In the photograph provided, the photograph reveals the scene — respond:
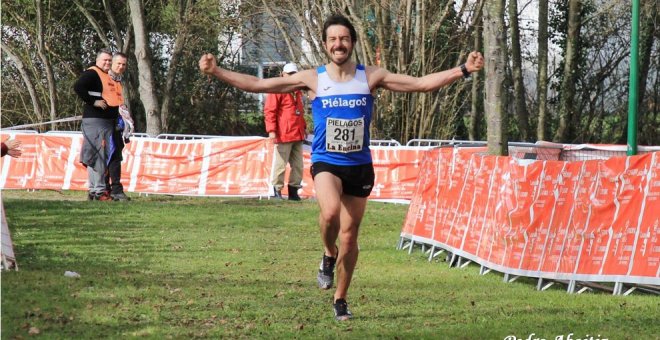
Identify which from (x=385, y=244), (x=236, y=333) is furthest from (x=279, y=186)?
(x=236, y=333)

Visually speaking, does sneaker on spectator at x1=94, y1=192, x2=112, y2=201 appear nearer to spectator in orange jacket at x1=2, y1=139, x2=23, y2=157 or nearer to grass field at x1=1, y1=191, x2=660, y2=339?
grass field at x1=1, y1=191, x2=660, y2=339

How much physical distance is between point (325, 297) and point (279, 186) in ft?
36.9

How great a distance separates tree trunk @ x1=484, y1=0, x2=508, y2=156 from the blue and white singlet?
5.32 metres

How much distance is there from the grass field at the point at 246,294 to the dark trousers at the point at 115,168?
2874 mm

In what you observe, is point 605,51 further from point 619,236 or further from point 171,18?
point 619,236

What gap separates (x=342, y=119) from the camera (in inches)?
390

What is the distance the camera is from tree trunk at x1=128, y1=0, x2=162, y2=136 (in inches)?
1238

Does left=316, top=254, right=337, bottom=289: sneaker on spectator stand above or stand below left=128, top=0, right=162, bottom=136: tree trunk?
below

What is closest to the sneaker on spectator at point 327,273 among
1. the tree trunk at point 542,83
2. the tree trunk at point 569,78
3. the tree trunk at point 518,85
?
the tree trunk at point 542,83

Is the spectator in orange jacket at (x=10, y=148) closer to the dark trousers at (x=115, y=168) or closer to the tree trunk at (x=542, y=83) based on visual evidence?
the dark trousers at (x=115, y=168)

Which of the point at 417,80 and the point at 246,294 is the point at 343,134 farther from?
the point at 246,294

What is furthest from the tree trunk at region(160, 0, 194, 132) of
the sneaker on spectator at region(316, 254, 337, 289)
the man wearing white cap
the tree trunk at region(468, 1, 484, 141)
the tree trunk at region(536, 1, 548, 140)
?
the sneaker on spectator at region(316, 254, 337, 289)

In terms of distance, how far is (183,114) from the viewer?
40.1m

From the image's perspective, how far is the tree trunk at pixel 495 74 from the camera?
1515cm
